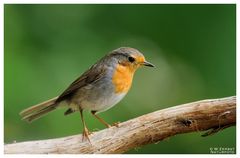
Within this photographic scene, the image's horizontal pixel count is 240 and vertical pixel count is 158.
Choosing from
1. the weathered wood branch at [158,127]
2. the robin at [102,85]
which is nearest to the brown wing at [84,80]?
the robin at [102,85]

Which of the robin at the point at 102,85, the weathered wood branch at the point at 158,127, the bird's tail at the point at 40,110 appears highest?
the robin at the point at 102,85

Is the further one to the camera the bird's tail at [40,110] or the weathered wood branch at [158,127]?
the bird's tail at [40,110]

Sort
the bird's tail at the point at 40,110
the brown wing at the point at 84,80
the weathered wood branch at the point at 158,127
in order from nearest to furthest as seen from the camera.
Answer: the weathered wood branch at the point at 158,127
the brown wing at the point at 84,80
the bird's tail at the point at 40,110

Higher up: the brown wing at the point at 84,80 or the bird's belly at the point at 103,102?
the brown wing at the point at 84,80

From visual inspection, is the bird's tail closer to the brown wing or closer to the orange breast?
the brown wing

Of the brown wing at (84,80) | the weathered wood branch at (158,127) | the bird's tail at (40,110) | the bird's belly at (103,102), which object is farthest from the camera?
the bird's tail at (40,110)

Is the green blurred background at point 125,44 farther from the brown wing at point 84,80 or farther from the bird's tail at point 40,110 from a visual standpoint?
the brown wing at point 84,80

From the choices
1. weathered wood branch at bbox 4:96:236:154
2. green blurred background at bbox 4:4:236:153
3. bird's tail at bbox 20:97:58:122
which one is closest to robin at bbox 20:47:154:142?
bird's tail at bbox 20:97:58:122

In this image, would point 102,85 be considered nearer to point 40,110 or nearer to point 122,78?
point 122,78
